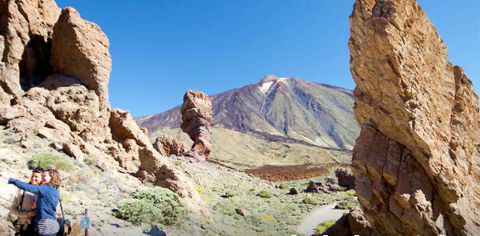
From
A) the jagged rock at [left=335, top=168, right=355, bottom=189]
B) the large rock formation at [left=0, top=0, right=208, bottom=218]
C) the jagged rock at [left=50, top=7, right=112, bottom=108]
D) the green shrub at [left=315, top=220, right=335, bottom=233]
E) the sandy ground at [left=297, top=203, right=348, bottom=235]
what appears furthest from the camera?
the jagged rock at [left=335, top=168, right=355, bottom=189]

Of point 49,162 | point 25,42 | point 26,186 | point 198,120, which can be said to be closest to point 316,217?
point 49,162

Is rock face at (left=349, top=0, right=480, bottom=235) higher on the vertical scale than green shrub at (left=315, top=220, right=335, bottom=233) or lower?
higher

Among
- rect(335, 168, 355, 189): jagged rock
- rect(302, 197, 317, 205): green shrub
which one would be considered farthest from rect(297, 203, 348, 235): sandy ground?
rect(335, 168, 355, 189): jagged rock

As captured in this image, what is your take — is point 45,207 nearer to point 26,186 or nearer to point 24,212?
point 24,212

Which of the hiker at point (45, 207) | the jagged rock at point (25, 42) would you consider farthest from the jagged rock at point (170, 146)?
the hiker at point (45, 207)

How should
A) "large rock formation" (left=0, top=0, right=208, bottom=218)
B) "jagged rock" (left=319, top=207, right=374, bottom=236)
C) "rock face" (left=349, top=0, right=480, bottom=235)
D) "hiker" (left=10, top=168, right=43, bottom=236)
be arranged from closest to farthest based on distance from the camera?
"hiker" (left=10, top=168, right=43, bottom=236) < "rock face" (left=349, top=0, right=480, bottom=235) < "jagged rock" (left=319, top=207, right=374, bottom=236) < "large rock formation" (left=0, top=0, right=208, bottom=218)

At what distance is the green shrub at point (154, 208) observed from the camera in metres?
9.73

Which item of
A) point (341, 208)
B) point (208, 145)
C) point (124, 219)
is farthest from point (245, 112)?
point (124, 219)

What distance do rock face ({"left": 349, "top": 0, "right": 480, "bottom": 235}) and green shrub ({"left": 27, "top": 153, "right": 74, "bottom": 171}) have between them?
1050 cm

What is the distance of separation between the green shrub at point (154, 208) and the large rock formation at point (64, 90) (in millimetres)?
1615

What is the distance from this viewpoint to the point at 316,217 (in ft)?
62.0

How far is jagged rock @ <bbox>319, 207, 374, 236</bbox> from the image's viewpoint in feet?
38.4

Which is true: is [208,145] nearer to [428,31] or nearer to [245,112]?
[428,31]

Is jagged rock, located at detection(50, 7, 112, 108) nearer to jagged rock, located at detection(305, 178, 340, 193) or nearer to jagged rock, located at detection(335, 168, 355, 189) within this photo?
jagged rock, located at detection(305, 178, 340, 193)
